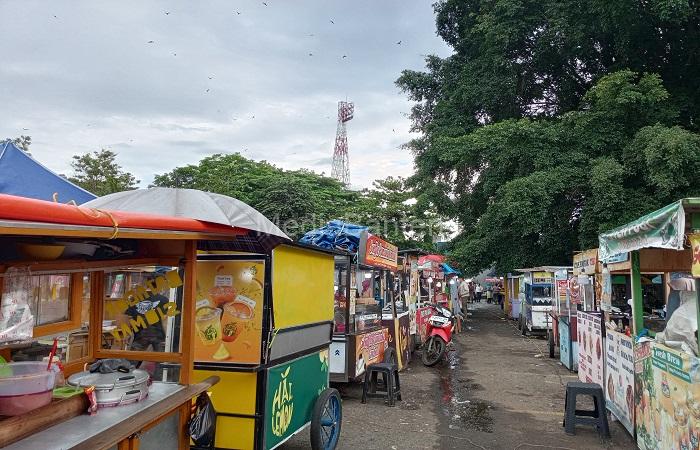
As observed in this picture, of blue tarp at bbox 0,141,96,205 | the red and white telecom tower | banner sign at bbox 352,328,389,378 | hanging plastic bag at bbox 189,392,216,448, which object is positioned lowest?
banner sign at bbox 352,328,389,378

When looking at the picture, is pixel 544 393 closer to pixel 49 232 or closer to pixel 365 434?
pixel 365 434

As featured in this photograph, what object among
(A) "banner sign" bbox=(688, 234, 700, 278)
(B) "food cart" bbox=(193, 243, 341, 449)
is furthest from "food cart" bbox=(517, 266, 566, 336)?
(B) "food cart" bbox=(193, 243, 341, 449)

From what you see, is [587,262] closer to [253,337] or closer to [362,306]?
[362,306]

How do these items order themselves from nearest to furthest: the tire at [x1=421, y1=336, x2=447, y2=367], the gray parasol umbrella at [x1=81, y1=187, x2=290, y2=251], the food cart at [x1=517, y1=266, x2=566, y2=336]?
the gray parasol umbrella at [x1=81, y1=187, x2=290, y2=251], the tire at [x1=421, y1=336, x2=447, y2=367], the food cart at [x1=517, y1=266, x2=566, y2=336]

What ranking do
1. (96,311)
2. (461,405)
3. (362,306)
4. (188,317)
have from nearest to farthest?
1. (188,317)
2. (96,311)
3. (461,405)
4. (362,306)

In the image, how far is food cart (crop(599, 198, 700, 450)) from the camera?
13.3ft

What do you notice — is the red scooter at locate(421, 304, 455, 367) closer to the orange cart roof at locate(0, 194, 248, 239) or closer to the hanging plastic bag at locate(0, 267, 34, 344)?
the orange cart roof at locate(0, 194, 248, 239)

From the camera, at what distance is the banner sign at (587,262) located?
344 inches

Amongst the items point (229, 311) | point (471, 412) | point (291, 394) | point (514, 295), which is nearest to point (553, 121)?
point (514, 295)

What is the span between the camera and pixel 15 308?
105 inches

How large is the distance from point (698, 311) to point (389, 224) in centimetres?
1871

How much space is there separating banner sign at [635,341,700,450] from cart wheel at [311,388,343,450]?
3.13m

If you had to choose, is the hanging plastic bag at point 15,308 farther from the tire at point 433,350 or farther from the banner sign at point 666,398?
the tire at point 433,350

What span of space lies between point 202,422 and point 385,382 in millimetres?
5124
